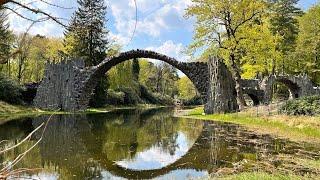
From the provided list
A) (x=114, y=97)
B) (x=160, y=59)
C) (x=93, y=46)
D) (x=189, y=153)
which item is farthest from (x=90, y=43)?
(x=189, y=153)

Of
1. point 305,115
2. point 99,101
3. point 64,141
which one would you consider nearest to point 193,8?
point 305,115

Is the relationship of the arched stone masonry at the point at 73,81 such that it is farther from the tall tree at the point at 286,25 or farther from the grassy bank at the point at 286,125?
the tall tree at the point at 286,25

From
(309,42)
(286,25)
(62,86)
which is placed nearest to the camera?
(62,86)

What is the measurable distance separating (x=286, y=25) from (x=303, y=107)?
35.7 meters

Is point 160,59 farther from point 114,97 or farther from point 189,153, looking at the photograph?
point 189,153

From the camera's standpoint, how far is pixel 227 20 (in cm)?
2995

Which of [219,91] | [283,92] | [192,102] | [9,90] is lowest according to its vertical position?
[219,91]

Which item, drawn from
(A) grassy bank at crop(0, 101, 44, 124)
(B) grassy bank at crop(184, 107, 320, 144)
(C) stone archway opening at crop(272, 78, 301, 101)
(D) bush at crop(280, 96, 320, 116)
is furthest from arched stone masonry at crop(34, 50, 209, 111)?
(C) stone archway opening at crop(272, 78, 301, 101)

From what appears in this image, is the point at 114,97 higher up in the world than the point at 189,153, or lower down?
higher up

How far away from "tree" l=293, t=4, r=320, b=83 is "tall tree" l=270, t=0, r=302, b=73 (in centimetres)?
187

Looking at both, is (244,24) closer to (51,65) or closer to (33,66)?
(51,65)

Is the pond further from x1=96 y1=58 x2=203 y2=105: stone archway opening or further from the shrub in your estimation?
the shrub

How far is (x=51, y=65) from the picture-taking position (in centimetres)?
3891

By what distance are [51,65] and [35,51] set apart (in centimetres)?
1746
